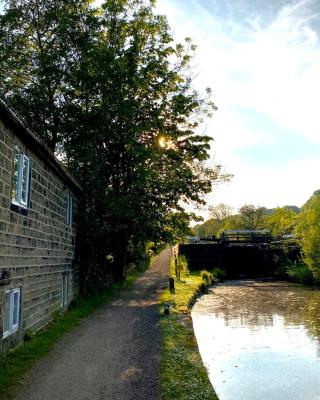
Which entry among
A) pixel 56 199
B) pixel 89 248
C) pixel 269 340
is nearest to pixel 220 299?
pixel 89 248

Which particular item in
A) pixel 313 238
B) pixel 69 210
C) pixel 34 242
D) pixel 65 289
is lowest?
pixel 65 289

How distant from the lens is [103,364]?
1073cm

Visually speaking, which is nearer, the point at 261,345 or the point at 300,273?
the point at 261,345

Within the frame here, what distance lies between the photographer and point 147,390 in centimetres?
888

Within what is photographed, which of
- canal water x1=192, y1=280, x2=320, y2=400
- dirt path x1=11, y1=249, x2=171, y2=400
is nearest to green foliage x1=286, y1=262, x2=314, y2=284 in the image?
canal water x1=192, y1=280, x2=320, y2=400

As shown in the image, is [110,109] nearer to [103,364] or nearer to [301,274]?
[103,364]

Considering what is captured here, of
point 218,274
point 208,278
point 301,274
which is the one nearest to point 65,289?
point 208,278

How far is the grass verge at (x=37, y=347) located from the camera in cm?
942

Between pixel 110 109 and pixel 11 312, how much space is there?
16.2 metres

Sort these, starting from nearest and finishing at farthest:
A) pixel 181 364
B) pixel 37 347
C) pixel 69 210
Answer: pixel 181 364 → pixel 37 347 → pixel 69 210

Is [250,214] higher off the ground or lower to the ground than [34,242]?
higher

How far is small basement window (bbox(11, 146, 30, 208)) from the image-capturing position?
11352mm

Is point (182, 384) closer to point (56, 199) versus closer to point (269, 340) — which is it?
point (269, 340)

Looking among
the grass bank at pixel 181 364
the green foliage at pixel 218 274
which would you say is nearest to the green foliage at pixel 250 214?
the green foliage at pixel 218 274
